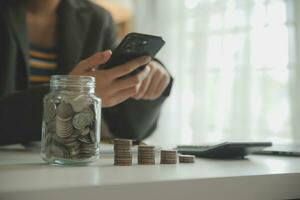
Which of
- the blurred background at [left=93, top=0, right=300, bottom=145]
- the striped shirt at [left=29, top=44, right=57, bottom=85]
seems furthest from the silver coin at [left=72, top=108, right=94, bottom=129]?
the blurred background at [left=93, top=0, right=300, bottom=145]

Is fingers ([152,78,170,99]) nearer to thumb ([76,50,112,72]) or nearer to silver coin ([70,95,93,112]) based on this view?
thumb ([76,50,112,72])

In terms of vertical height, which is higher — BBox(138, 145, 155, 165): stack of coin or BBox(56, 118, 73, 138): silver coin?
BBox(56, 118, 73, 138): silver coin

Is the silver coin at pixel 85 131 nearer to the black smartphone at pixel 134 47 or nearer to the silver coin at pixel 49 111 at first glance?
the silver coin at pixel 49 111

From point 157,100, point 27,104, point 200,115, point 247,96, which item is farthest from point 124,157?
point 200,115

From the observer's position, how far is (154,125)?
969mm

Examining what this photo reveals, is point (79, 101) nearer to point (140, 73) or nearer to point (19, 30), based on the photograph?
point (140, 73)

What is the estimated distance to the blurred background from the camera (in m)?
1.51

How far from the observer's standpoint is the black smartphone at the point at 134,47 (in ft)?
1.73

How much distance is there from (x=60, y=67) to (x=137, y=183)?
800mm

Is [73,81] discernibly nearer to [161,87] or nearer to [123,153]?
[123,153]

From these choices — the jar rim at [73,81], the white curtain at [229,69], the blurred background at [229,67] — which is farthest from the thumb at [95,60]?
the blurred background at [229,67]

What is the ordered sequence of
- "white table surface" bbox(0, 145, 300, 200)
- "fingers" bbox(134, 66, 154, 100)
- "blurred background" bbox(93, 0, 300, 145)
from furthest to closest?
"blurred background" bbox(93, 0, 300, 145)
"fingers" bbox(134, 66, 154, 100)
"white table surface" bbox(0, 145, 300, 200)

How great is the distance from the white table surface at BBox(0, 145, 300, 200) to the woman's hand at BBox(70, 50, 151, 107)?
8.6 inches

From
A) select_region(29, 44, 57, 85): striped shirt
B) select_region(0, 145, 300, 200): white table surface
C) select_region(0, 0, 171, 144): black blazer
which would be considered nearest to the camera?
select_region(0, 145, 300, 200): white table surface
